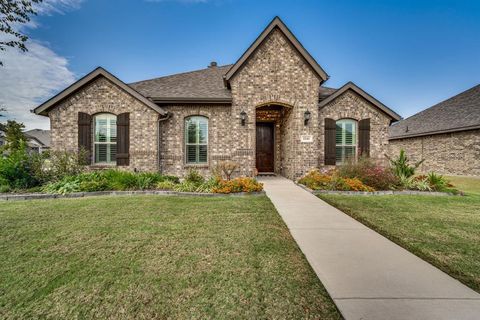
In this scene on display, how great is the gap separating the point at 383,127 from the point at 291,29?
22.0 ft

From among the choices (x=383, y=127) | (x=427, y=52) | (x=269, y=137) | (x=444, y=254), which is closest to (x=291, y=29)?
(x=269, y=137)

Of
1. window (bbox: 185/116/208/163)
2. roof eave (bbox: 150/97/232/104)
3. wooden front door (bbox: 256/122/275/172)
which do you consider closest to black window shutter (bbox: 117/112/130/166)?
roof eave (bbox: 150/97/232/104)

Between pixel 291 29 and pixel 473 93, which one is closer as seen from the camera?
pixel 291 29

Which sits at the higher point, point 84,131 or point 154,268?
point 84,131

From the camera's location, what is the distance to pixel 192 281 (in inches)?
98.0

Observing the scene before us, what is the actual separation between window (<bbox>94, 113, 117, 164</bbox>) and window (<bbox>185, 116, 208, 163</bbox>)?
3.23 metres

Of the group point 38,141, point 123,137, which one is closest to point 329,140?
point 123,137

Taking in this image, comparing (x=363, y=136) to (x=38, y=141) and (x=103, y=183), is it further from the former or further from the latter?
(x=38, y=141)

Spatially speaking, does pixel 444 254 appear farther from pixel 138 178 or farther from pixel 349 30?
pixel 349 30

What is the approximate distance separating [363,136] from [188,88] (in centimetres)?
917

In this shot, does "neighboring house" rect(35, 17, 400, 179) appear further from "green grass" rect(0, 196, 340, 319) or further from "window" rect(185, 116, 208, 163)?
"green grass" rect(0, 196, 340, 319)

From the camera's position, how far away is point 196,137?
1082cm

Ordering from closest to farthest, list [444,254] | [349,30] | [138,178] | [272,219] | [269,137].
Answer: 1. [444,254]
2. [272,219]
3. [138,178]
4. [269,137]
5. [349,30]

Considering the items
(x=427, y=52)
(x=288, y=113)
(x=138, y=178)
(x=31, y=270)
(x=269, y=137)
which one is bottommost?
(x=31, y=270)
